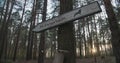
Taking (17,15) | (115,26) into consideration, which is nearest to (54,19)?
(115,26)

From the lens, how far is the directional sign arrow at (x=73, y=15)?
7.29ft

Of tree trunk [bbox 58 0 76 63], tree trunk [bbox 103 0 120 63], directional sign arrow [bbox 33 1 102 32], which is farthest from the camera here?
tree trunk [bbox 103 0 120 63]

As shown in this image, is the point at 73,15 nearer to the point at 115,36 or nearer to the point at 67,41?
the point at 67,41

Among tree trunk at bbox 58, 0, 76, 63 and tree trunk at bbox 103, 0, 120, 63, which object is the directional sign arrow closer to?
tree trunk at bbox 58, 0, 76, 63

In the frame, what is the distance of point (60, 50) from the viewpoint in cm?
234

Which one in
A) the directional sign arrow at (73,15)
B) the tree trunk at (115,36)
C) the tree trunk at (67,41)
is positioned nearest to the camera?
the directional sign arrow at (73,15)

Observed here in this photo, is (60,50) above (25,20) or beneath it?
beneath

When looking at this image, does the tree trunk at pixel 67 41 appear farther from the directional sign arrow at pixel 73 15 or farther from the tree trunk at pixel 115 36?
the tree trunk at pixel 115 36

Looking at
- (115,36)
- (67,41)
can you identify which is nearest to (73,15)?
(67,41)

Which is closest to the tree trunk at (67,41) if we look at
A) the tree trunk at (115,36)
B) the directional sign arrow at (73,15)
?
the directional sign arrow at (73,15)

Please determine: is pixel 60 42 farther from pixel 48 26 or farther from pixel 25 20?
pixel 25 20

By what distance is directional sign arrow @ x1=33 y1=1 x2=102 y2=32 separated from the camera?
87.4 inches

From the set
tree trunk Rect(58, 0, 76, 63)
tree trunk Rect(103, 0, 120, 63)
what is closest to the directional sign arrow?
tree trunk Rect(58, 0, 76, 63)

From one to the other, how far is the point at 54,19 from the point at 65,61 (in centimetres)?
77
